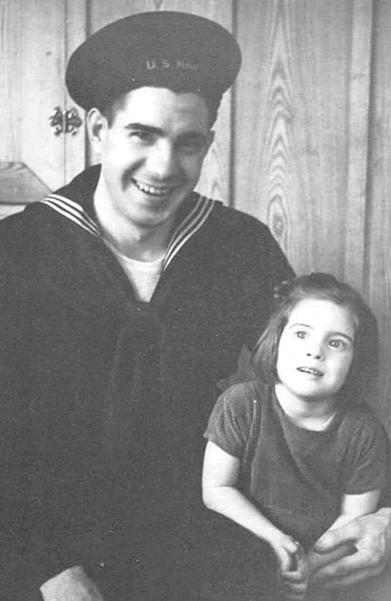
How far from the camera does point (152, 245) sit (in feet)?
3.21

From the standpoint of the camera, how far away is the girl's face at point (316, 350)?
0.93 metres

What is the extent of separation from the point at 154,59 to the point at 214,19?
12cm

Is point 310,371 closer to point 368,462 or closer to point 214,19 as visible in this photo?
point 368,462

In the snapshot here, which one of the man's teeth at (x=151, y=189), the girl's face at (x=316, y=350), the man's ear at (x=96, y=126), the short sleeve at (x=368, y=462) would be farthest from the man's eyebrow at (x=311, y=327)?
the man's ear at (x=96, y=126)

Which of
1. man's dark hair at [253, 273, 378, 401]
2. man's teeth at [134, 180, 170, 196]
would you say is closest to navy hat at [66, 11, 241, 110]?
man's teeth at [134, 180, 170, 196]

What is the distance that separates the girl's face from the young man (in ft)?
0.37

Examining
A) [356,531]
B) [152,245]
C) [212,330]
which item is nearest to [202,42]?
[152,245]

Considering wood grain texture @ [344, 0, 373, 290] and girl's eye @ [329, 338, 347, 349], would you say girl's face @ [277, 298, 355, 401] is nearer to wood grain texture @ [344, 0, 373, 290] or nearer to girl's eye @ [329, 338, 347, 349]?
girl's eye @ [329, 338, 347, 349]

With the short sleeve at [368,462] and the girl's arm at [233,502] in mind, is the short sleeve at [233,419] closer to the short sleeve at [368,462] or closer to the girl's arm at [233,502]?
the girl's arm at [233,502]

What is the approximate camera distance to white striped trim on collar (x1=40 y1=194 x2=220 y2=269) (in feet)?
3.13

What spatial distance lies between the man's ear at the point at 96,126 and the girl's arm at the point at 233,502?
0.41 meters

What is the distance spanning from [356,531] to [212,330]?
1.03 ft

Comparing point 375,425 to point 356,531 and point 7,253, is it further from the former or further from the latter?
point 7,253

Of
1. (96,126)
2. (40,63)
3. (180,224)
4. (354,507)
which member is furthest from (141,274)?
(354,507)
